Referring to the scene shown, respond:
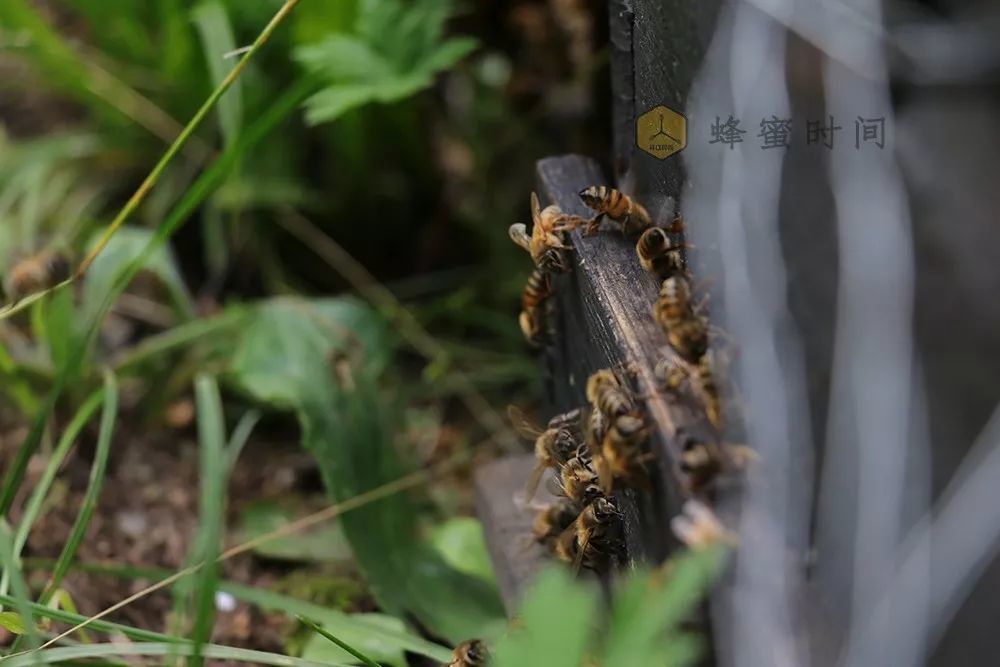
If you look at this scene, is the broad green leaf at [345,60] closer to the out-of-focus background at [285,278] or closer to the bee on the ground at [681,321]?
the out-of-focus background at [285,278]

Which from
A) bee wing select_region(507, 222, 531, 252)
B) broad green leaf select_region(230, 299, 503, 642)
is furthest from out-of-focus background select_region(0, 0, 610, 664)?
bee wing select_region(507, 222, 531, 252)

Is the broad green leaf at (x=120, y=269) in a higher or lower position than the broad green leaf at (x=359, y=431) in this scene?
higher

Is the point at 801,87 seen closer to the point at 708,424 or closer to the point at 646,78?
the point at 646,78

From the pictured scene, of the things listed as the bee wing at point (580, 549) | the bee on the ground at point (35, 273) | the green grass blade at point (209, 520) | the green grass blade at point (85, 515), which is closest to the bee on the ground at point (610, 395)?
the bee wing at point (580, 549)

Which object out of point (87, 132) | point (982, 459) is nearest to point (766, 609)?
point (982, 459)

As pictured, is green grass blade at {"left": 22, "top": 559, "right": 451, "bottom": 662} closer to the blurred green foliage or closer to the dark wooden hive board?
the blurred green foliage

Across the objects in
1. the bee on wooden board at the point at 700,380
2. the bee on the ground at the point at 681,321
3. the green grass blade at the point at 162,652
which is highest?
the bee on the ground at the point at 681,321

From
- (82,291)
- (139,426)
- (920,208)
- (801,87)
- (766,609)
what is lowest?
(139,426)
